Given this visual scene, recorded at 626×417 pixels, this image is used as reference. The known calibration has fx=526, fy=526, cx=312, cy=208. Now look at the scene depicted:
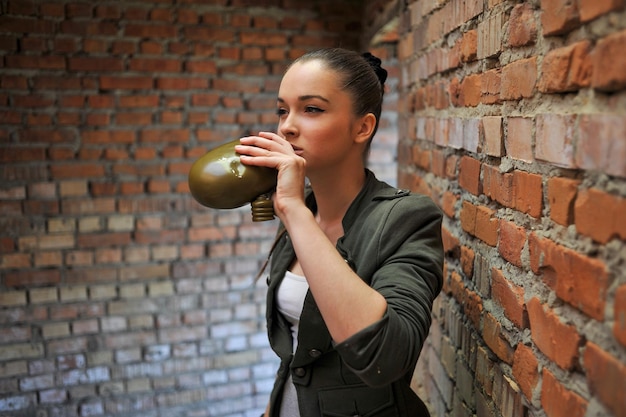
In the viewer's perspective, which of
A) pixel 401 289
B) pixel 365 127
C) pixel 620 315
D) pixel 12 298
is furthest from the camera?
pixel 12 298

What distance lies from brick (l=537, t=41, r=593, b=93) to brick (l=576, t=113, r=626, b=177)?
6 centimetres

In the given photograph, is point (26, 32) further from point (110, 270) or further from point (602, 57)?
point (602, 57)

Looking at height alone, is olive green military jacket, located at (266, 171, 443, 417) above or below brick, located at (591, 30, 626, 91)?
below

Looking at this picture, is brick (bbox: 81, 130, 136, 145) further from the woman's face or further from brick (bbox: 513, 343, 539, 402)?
brick (bbox: 513, 343, 539, 402)

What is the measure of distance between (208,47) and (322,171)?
6.14 feet

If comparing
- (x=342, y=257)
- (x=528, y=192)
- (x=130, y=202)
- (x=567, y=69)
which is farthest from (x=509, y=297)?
(x=130, y=202)

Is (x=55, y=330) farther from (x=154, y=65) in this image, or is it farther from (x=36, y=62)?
(x=154, y=65)

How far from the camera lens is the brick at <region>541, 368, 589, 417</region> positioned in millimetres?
729

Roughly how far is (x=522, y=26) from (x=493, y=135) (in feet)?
0.76

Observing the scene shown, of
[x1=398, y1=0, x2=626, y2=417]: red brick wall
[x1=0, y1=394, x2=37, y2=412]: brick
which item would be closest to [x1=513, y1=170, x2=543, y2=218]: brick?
[x1=398, y1=0, x2=626, y2=417]: red brick wall

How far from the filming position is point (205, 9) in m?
2.75

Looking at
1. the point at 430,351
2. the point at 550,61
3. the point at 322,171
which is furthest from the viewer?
the point at 430,351

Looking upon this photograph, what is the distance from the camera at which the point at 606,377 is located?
66 cm

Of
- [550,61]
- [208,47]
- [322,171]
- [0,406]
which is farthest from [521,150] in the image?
[0,406]
